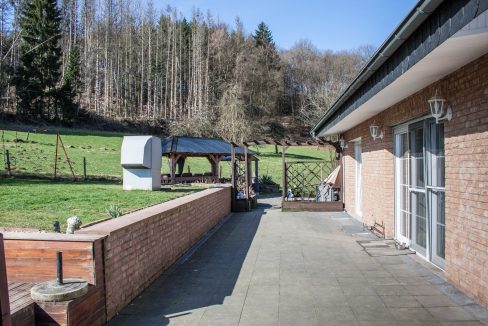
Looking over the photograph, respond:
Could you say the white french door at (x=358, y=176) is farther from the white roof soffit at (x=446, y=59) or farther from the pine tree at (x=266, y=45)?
the pine tree at (x=266, y=45)

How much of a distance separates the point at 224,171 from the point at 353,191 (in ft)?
63.4

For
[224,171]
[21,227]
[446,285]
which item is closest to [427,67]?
[446,285]

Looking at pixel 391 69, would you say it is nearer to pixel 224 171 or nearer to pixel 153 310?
pixel 153 310

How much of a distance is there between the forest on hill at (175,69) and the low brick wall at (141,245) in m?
32.3

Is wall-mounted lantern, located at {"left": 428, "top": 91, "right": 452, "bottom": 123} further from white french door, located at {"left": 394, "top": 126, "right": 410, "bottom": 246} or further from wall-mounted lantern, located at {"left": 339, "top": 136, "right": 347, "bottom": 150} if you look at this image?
wall-mounted lantern, located at {"left": 339, "top": 136, "right": 347, "bottom": 150}

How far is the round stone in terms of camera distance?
3378 millimetres

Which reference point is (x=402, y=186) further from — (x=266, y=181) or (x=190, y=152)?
(x=266, y=181)

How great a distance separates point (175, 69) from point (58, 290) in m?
50.4

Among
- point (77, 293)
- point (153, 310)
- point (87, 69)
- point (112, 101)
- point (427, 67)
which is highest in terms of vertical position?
point (87, 69)

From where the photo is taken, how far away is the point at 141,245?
16.9 feet

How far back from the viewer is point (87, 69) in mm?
48125

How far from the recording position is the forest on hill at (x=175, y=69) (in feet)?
135

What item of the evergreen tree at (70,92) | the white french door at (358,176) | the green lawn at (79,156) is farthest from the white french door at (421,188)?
the evergreen tree at (70,92)

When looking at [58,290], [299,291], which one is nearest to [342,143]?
[299,291]
